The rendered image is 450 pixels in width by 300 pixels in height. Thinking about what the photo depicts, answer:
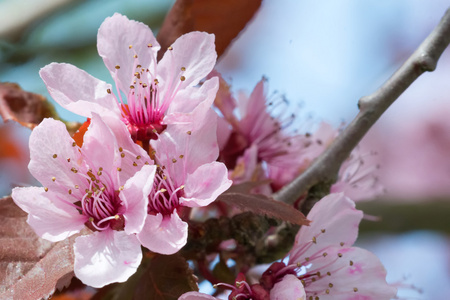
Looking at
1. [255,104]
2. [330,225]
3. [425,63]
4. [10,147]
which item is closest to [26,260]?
[330,225]

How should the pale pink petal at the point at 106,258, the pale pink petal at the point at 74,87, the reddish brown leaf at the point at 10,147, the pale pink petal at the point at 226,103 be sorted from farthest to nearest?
the reddish brown leaf at the point at 10,147
the pale pink petal at the point at 226,103
the pale pink petal at the point at 74,87
the pale pink petal at the point at 106,258

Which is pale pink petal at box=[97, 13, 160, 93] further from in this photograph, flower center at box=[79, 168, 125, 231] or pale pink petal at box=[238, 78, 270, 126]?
pale pink petal at box=[238, 78, 270, 126]

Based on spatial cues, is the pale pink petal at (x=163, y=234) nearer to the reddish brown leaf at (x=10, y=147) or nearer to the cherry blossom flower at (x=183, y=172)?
the cherry blossom flower at (x=183, y=172)

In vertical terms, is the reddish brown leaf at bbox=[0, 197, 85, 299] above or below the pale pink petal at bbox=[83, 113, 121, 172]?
below

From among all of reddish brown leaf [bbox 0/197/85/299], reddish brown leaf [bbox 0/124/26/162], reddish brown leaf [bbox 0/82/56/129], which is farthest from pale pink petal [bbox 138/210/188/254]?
reddish brown leaf [bbox 0/124/26/162]

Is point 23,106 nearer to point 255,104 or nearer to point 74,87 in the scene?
point 74,87

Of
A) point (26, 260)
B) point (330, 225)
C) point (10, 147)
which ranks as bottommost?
point (10, 147)

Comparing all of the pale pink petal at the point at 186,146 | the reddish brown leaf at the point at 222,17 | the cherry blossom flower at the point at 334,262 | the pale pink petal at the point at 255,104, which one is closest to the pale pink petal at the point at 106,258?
the pale pink petal at the point at 186,146

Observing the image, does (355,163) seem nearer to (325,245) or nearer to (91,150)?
(325,245)
